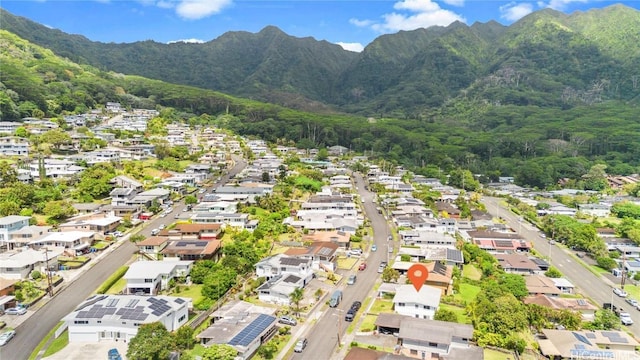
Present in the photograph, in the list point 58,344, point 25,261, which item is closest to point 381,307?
point 58,344

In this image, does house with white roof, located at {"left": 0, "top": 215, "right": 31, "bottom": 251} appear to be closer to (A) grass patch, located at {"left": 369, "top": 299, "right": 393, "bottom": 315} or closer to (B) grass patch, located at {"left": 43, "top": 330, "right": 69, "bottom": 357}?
(B) grass patch, located at {"left": 43, "top": 330, "right": 69, "bottom": 357}

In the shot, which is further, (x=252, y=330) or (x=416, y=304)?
(x=416, y=304)

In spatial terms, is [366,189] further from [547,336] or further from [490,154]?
[490,154]

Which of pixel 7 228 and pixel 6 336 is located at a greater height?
pixel 7 228

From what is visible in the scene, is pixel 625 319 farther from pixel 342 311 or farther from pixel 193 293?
pixel 193 293

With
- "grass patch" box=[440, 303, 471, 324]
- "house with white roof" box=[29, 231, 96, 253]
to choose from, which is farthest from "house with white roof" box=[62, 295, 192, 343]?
"grass patch" box=[440, 303, 471, 324]

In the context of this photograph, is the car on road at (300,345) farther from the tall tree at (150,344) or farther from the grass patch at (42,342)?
the grass patch at (42,342)
